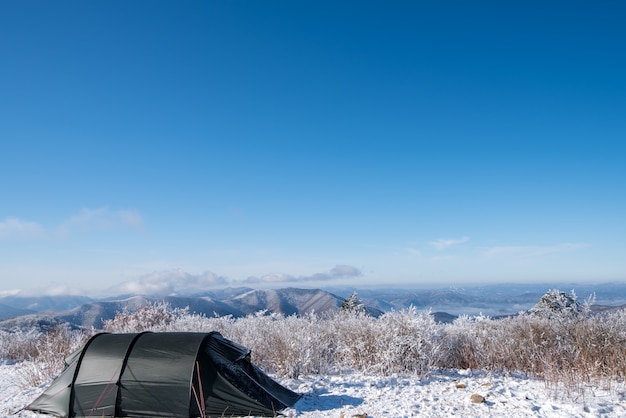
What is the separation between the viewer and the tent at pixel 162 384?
8.19m

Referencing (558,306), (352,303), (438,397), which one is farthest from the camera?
(352,303)

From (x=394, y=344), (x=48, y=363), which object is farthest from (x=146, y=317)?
(x=394, y=344)

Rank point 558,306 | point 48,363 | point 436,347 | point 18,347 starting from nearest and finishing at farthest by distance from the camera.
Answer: point 436,347
point 48,363
point 558,306
point 18,347

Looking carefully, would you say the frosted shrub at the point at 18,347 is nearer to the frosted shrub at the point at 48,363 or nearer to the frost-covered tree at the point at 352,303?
the frosted shrub at the point at 48,363

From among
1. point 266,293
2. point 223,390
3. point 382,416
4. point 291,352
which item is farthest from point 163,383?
point 266,293

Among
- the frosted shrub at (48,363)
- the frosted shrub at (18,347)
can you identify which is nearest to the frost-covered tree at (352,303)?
the frosted shrub at (48,363)

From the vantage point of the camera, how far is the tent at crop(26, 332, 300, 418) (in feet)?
26.9

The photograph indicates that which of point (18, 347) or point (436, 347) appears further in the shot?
point (18, 347)

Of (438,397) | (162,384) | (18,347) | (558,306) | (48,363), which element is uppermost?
(558,306)

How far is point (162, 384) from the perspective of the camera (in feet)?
27.2

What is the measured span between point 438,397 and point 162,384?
6.50 metres

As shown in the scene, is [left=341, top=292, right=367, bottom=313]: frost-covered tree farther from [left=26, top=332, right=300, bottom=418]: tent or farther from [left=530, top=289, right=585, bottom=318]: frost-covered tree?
[left=26, top=332, right=300, bottom=418]: tent

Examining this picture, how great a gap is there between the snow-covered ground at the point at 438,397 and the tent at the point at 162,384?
759 mm

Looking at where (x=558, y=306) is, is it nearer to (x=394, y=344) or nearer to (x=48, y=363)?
(x=394, y=344)
